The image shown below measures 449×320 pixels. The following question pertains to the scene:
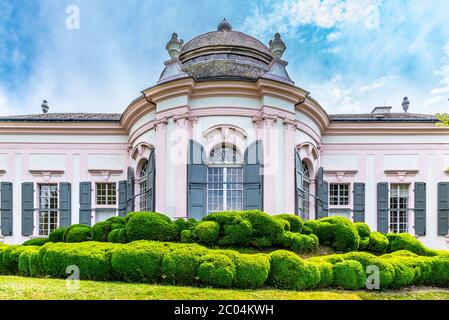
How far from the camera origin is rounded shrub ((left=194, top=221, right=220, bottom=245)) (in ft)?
45.0

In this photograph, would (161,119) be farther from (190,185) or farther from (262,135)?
(262,135)

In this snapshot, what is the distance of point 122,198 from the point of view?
22.4m

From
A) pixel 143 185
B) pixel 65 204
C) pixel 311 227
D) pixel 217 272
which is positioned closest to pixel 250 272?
pixel 217 272

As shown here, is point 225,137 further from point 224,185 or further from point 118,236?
point 118,236

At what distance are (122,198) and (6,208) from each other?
6237mm

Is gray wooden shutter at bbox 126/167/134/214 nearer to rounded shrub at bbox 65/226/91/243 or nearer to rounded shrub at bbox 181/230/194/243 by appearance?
rounded shrub at bbox 65/226/91/243

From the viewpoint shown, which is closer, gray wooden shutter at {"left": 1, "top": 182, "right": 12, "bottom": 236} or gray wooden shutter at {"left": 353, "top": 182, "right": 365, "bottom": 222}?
gray wooden shutter at {"left": 1, "top": 182, "right": 12, "bottom": 236}

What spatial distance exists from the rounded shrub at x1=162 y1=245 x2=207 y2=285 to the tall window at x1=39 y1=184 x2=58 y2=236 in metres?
14.0

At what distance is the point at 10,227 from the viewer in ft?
73.3

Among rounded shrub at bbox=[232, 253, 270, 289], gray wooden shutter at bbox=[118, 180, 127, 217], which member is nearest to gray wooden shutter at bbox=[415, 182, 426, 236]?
rounded shrub at bbox=[232, 253, 270, 289]

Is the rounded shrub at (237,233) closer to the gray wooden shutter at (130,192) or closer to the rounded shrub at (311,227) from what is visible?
the rounded shrub at (311,227)

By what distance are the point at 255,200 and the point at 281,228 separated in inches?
136

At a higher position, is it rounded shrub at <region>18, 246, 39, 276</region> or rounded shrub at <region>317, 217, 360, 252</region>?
rounded shrub at <region>317, 217, 360, 252</region>
